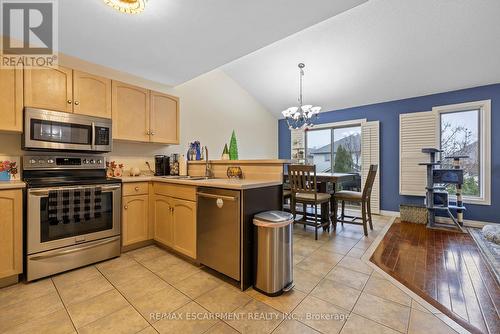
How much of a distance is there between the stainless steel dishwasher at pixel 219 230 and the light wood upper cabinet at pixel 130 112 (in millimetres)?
1457

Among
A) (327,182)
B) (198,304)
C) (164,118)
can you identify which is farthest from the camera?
(327,182)

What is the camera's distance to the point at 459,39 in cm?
303

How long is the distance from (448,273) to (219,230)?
2255 millimetres

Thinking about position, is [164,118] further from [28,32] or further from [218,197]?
[218,197]

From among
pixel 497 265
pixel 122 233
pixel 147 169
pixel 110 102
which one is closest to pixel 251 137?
pixel 147 169

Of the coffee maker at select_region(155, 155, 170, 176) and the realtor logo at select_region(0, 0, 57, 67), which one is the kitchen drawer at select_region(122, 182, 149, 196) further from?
the realtor logo at select_region(0, 0, 57, 67)

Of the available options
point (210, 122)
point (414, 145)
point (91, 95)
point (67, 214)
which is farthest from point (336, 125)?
point (67, 214)

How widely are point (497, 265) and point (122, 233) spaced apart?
4098 mm

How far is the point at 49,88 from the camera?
2.23 meters

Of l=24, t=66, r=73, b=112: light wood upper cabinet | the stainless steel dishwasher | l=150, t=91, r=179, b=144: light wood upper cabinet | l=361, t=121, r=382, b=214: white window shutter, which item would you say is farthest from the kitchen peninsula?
l=361, t=121, r=382, b=214: white window shutter

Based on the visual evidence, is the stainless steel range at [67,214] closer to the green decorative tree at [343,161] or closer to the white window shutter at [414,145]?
the green decorative tree at [343,161]

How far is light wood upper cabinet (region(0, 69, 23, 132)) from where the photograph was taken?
6.52 feet

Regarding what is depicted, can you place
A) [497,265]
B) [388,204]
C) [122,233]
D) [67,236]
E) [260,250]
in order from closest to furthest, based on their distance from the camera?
[260,250] < [67,236] < [497,265] < [122,233] < [388,204]

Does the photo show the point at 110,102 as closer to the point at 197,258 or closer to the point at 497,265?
the point at 197,258
